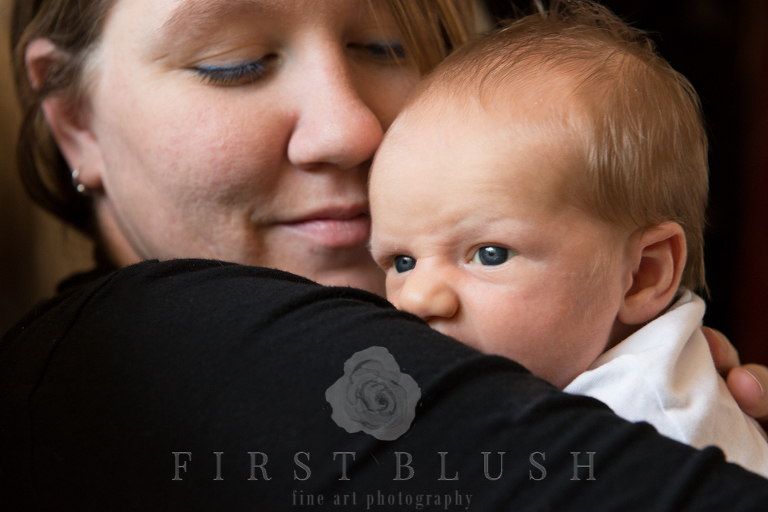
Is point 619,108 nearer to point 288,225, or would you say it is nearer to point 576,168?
point 576,168

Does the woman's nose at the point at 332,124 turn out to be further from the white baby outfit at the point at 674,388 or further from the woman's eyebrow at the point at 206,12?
the white baby outfit at the point at 674,388

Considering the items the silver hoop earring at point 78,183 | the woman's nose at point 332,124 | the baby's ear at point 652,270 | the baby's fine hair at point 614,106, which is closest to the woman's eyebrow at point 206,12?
the woman's nose at point 332,124

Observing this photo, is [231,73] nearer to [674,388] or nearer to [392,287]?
[392,287]

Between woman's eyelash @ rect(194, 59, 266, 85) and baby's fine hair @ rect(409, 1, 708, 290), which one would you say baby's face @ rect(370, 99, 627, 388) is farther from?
woman's eyelash @ rect(194, 59, 266, 85)

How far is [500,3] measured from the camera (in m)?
2.21

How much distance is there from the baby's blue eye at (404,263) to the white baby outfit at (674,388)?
31 centimetres

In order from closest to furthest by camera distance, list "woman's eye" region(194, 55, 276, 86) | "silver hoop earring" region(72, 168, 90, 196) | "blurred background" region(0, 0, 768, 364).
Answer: "woman's eye" region(194, 55, 276, 86), "silver hoop earring" region(72, 168, 90, 196), "blurred background" region(0, 0, 768, 364)

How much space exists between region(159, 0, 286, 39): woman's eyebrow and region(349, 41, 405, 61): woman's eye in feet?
0.69

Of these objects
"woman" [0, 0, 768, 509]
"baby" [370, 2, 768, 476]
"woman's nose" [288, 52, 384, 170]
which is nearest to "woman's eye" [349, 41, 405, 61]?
"woman" [0, 0, 768, 509]

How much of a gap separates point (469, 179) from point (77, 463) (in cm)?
62

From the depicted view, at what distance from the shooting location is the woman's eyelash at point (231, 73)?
1.15m

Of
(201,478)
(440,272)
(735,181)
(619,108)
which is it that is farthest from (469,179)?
(735,181)

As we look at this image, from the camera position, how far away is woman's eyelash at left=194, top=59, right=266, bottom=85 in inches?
Result: 45.2

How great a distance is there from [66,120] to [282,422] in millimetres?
998
